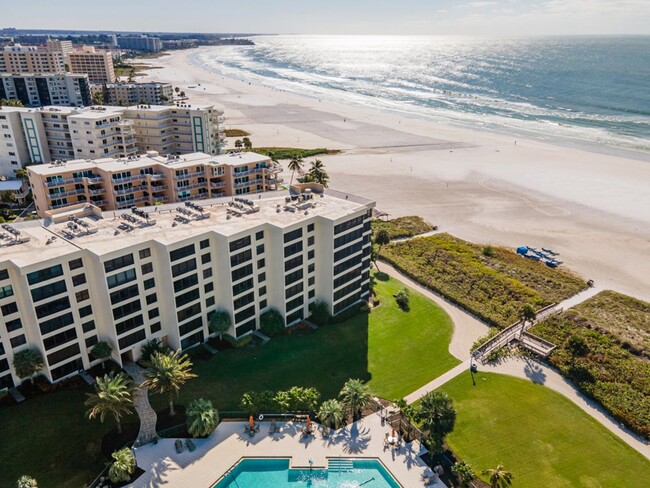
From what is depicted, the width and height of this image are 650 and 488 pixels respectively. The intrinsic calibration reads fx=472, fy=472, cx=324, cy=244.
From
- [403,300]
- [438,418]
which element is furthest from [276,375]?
[403,300]

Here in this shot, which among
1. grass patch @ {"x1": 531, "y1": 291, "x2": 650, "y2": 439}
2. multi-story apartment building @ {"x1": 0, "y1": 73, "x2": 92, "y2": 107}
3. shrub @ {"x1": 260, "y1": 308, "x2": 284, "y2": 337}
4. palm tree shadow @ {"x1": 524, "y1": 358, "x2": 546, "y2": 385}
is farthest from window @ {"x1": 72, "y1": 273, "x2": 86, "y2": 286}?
multi-story apartment building @ {"x1": 0, "y1": 73, "x2": 92, "y2": 107}

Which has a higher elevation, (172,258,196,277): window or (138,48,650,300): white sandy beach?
(172,258,196,277): window

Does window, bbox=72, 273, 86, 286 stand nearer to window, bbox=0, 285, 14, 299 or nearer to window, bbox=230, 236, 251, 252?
window, bbox=0, 285, 14, 299

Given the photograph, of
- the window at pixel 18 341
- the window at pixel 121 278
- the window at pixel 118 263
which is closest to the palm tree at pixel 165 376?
the window at pixel 121 278

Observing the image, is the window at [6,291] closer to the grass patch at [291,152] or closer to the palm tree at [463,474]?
the palm tree at [463,474]

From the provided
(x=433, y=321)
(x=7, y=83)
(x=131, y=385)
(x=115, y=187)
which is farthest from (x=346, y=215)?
(x=7, y=83)

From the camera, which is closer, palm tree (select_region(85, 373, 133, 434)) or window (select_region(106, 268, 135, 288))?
palm tree (select_region(85, 373, 133, 434))

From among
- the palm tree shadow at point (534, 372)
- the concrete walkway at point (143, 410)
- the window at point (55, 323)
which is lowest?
the palm tree shadow at point (534, 372)
